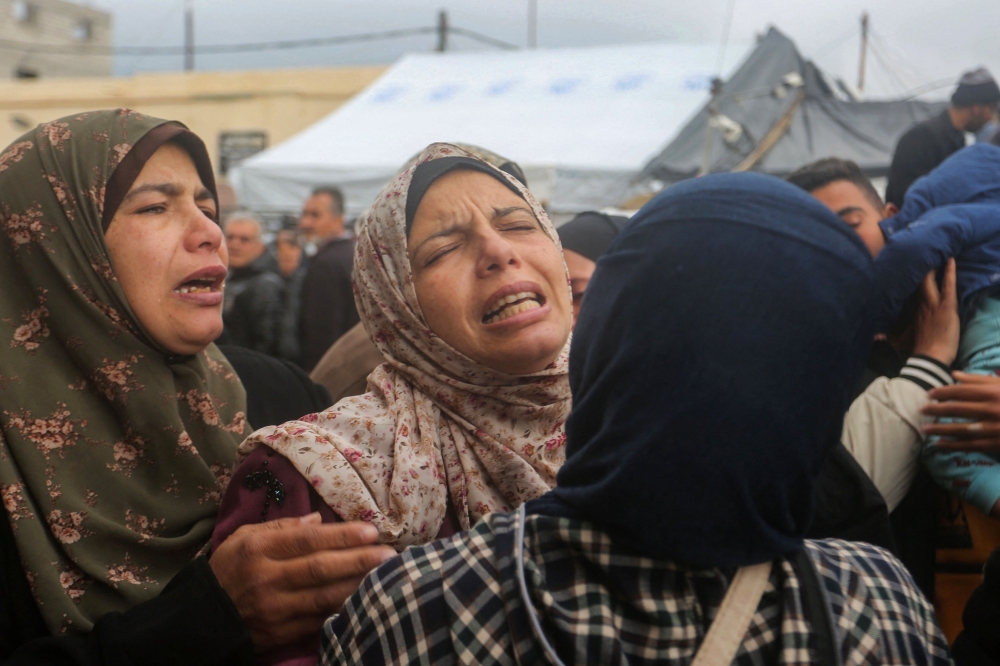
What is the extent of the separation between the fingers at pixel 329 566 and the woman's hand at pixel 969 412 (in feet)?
3.86

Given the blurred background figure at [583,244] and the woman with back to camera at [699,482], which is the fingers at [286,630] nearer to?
the woman with back to camera at [699,482]

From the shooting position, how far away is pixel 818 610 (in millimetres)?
925

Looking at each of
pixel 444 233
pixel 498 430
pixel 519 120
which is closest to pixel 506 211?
pixel 444 233

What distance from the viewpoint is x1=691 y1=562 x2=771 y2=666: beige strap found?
0.90 metres

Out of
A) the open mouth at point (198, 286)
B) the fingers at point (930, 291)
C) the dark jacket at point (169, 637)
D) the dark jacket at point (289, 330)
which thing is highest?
the fingers at point (930, 291)

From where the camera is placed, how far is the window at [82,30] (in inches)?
932

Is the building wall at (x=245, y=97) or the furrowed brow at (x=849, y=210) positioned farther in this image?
the building wall at (x=245, y=97)

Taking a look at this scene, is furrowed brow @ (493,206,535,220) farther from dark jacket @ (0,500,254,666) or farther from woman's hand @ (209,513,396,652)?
dark jacket @ (0,500,254,666)

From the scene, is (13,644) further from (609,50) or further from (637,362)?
(609,50)

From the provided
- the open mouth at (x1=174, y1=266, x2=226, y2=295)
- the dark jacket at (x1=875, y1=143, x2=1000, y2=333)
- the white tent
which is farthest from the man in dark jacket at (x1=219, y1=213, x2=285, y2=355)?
the dark jacket at (x1=875, y1=143, x2=1000, y2=333)

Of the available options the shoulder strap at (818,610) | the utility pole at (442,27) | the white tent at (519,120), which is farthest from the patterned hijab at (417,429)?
the utility pole at (442,27)

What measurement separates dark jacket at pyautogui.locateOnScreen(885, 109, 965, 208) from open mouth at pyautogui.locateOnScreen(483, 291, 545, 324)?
2173 mm

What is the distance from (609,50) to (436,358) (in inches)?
388

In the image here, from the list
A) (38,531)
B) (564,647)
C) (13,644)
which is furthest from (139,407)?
(564,647)
